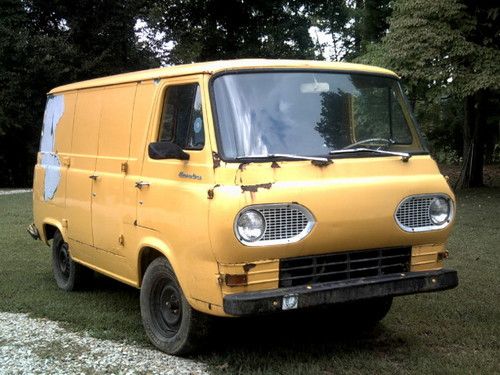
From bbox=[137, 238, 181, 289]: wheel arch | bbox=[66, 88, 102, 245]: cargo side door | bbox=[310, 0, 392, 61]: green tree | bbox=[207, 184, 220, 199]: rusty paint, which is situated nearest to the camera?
bbox=[207, 184, 220, 199]: rusty paint

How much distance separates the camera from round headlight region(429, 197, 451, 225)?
5199 millimetres

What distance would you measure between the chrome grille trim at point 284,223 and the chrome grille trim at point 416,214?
77 cm

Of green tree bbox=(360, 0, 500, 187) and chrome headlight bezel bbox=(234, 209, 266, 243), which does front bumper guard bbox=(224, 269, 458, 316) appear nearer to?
chrome headlight bezel bbox=(234, 209, 266, 243)

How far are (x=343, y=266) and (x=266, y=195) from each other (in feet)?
2.91

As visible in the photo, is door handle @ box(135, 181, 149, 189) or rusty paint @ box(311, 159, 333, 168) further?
door handle @ box(135, 181, 149, 189)

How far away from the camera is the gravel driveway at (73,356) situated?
493 cm

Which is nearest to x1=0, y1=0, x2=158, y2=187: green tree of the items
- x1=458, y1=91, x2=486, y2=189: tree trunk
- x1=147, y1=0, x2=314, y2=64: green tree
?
x1=147, y1=0, x2=314, y2=64: green tree

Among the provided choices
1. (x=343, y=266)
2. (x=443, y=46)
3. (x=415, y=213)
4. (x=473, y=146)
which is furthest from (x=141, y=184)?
(x=473, y=146)

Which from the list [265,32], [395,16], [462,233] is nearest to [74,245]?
[462,233]

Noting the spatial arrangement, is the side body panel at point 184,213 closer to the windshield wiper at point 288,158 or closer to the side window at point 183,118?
the side window at point 183,118

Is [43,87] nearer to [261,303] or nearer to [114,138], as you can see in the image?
[114,138]

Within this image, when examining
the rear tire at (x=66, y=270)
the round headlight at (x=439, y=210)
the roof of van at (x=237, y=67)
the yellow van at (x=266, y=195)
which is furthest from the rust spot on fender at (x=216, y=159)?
the rear tire at (x=66, y=270)

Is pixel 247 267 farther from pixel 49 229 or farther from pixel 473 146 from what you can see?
pixel 473 146

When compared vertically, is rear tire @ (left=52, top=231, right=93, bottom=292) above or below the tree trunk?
below
